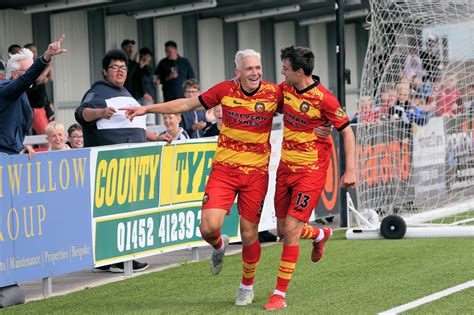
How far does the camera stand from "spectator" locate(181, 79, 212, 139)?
47.1ft

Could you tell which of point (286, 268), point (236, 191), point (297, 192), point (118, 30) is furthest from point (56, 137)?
point (118, 30)

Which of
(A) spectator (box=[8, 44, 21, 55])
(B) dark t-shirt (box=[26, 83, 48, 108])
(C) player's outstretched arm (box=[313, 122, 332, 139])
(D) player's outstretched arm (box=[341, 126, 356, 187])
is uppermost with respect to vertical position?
(A) spectator (box=[8, 44, 21, 55])

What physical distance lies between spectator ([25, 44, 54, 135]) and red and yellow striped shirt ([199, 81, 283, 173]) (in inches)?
256

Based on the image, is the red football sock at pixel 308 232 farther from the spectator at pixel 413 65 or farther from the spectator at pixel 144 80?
the spectator at pixel 144 80

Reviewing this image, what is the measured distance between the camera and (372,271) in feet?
36.9

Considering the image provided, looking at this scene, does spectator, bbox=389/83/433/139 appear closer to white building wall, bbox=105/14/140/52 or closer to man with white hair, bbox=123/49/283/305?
man with white hair, bbox=123/49/283/305

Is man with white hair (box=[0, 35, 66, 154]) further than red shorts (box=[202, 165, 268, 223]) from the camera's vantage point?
Yes

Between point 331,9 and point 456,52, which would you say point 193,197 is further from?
point 331,9

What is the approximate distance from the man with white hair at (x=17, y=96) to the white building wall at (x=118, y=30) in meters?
10.5

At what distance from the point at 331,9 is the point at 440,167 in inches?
398

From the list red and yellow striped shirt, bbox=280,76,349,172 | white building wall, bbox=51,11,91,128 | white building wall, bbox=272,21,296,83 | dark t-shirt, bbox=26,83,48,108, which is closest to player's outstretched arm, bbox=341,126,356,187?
red and yellow striped shirt, bbox=280,76,349,172

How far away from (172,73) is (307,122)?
10566 mm

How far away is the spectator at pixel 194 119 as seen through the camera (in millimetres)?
14344

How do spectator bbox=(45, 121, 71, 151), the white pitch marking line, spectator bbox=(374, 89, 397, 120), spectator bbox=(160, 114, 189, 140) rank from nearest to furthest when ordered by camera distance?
the white pitch marking line < spectator bbox=(45, 121, 71, 151) < spectator bbox=(160, 114, 189, 140) < spectator bbox=(374, 89, 397, 120)
